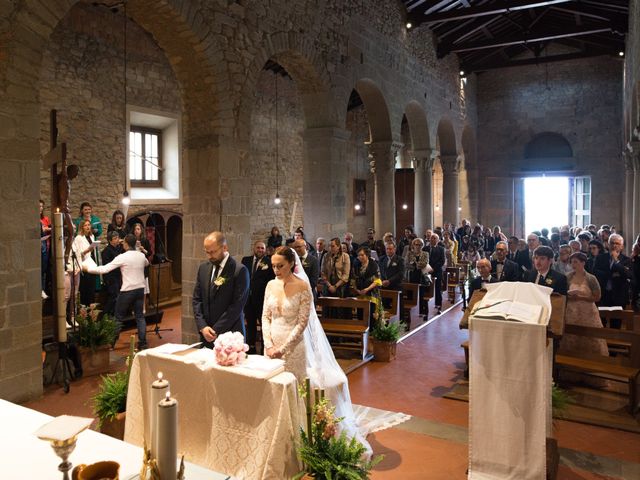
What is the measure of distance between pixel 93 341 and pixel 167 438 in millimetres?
5291

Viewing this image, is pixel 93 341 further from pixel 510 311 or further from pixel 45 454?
pixel 510 311

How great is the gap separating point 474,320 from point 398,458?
1.40m

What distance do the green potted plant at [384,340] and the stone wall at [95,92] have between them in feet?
19.6

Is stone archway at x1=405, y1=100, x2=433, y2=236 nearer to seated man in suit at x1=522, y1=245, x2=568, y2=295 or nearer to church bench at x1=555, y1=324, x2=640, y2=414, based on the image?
seated man in suit at x1=522, y1=245, x2=568, y2=295

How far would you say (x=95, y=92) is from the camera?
978cm

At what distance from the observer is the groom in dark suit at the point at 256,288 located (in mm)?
6930

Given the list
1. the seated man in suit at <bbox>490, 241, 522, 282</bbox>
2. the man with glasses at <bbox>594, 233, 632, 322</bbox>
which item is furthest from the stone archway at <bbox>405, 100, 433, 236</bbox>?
the man with glasses at <bbox>594, 233, 632, 322</bbox>

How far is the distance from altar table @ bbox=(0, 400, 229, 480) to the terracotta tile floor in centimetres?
228

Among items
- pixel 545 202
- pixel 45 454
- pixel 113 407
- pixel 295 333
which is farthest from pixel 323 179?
pixel 545 202

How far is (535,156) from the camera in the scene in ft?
71.1

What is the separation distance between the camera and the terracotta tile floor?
4.06 meters

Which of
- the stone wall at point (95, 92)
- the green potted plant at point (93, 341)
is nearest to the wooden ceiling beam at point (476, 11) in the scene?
the stone wall at point (95, 92)

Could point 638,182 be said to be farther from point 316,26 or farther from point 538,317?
point 538,317

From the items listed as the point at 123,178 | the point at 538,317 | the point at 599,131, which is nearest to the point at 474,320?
the point at 538,317
